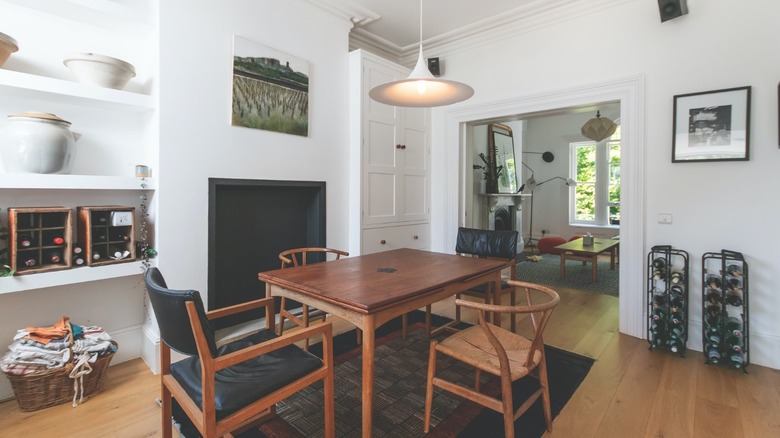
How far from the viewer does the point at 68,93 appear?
7.11ft

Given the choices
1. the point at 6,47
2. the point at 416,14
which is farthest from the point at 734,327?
the point at 6,47

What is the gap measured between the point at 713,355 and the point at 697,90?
1975mm

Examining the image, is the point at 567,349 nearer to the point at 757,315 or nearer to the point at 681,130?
the point at 757,315

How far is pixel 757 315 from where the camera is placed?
263cm

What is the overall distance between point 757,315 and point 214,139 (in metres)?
4.23

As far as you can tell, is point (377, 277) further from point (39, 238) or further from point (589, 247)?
point (589, 247)

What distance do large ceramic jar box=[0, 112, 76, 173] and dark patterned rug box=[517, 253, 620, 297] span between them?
16.4 feet

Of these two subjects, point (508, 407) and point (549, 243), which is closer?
point (508, 407)

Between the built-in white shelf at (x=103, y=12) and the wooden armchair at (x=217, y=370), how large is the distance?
1.86 metres

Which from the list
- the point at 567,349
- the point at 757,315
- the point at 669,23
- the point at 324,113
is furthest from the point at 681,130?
the point at 324,113

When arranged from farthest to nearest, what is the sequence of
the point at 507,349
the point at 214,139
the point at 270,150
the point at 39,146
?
1. the point at 270,150
2. the point at 214,139
3. the point at 39,146
4. the point at 507,349

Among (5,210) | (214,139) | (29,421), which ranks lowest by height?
(29,421)

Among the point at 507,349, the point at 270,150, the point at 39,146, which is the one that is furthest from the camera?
the point at 270,150

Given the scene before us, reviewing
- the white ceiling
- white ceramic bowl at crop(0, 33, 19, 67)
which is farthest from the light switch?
the white ceiling
